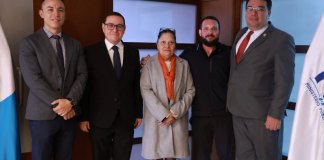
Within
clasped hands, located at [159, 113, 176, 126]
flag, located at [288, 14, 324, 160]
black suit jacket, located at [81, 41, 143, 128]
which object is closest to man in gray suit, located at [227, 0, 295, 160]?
flag, located at [288, 14, 324, 160]

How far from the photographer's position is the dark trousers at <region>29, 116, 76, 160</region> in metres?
2.21

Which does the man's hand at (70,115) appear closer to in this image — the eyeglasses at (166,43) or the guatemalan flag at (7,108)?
the guatemalan flag at (7,108)

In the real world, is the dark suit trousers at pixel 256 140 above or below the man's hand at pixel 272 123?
below

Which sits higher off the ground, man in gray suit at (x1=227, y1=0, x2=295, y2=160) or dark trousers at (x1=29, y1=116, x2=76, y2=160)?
man in gray suit at (x1=227, y1=0, x2=295, y2=160)

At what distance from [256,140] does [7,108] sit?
1.82 m

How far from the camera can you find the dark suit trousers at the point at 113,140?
247cm

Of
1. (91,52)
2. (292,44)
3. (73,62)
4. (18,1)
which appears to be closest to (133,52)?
(91,52)

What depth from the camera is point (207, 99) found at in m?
2.64

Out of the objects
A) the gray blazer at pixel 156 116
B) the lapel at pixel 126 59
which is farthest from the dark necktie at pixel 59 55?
the gray blazer at pixel 156 116

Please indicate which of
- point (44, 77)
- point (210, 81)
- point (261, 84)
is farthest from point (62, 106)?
point (261, 84)

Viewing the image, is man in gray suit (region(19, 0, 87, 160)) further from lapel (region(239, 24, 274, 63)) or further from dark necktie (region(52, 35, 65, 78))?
lapel (region(239, 24, 274, 63))

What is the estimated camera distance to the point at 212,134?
2746 mm

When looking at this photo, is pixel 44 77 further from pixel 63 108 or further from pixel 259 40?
pixel 259 40

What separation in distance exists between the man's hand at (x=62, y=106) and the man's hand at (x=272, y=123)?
1.41m
